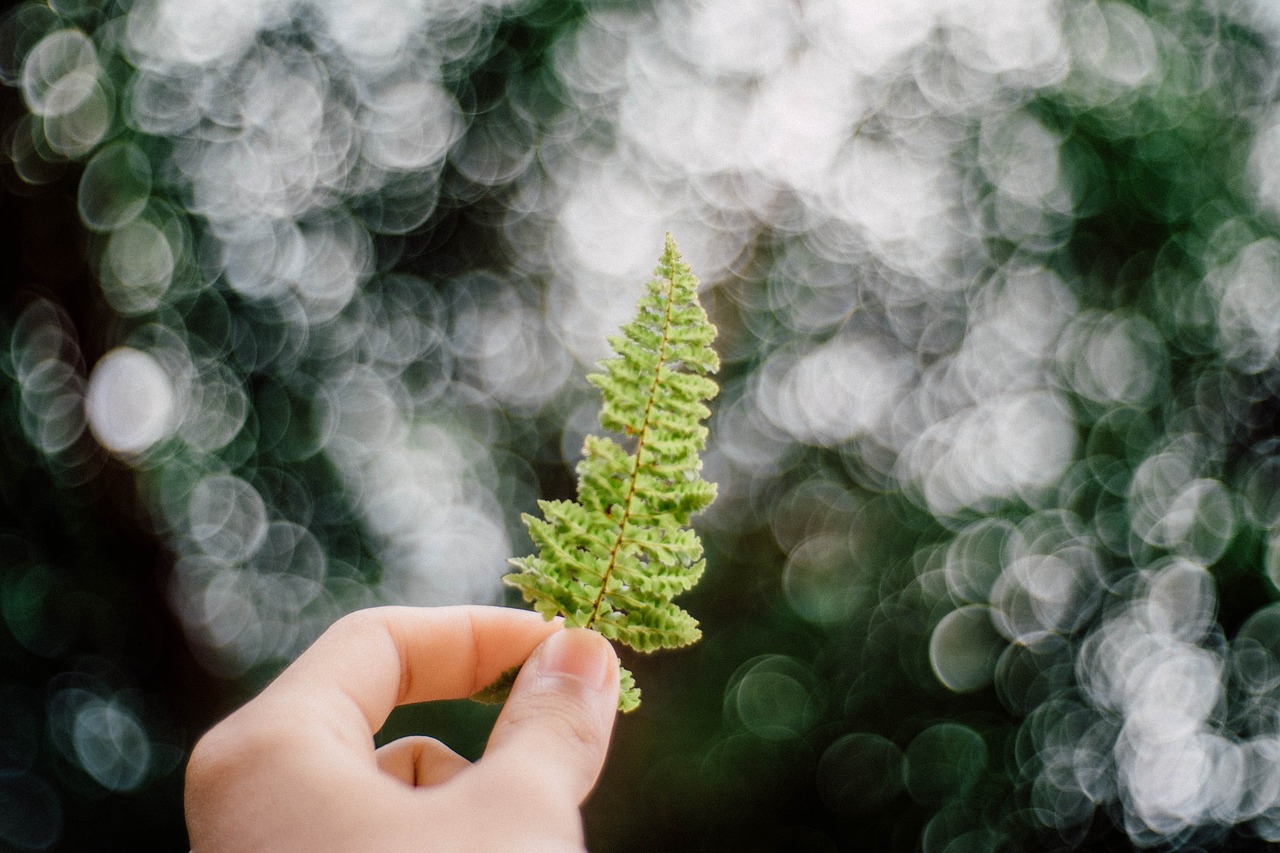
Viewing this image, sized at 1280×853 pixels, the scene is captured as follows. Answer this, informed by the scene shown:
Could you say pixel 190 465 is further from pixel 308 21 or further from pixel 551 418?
pixel 308 21

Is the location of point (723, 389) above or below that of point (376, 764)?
above

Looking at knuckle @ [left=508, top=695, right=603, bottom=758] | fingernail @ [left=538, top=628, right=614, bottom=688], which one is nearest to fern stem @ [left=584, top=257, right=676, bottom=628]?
fingernail @ [left=538, top=628, right=614, bottom=688]

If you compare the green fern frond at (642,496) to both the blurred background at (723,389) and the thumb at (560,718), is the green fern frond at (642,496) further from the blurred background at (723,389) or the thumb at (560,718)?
the blurred background at (723,389)

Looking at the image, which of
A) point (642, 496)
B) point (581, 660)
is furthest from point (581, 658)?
point (642, 496)

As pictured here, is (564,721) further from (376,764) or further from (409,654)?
(409,654)

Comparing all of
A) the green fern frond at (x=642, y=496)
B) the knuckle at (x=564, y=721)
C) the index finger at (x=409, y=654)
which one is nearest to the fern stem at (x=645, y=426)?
the green fern frond at (x=642, y=496)
